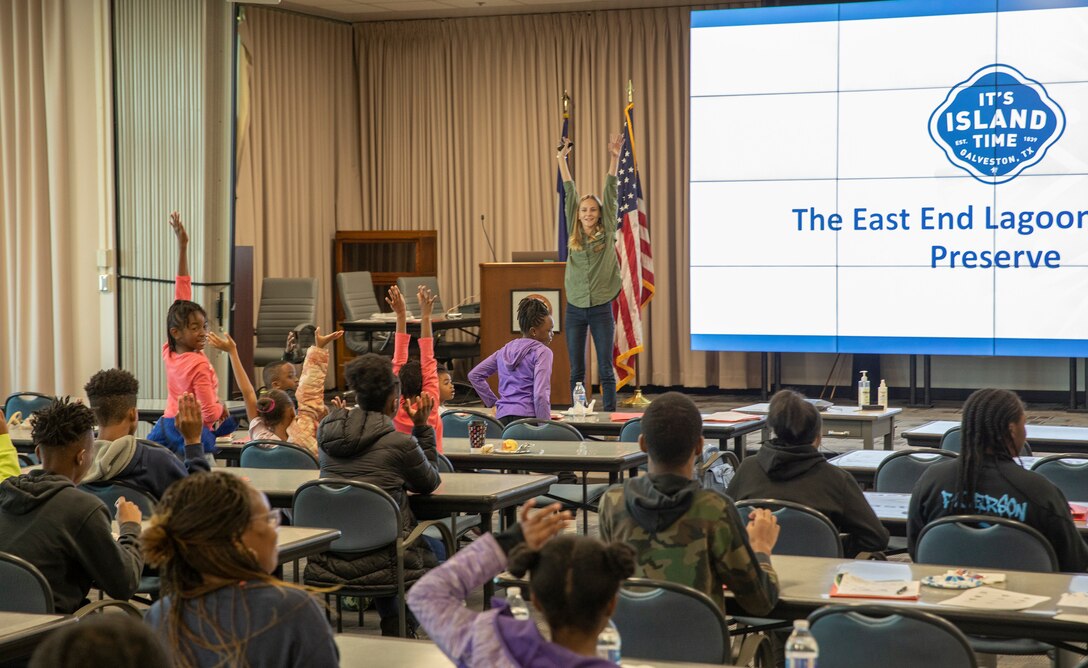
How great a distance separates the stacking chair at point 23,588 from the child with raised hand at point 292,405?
2.75 m

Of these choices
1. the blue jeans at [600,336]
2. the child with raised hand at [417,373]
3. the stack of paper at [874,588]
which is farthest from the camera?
the blue jeans at [600,336]

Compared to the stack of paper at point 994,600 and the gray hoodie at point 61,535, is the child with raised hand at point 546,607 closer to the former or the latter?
the stack of paper at point 994,600

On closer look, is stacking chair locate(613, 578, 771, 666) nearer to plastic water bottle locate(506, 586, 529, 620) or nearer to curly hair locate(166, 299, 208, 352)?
plastic water bottle locate(506, 586, 529, 620)

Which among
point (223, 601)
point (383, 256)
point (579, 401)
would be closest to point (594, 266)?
point (579, 401)

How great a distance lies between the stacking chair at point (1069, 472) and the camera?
16.9ft

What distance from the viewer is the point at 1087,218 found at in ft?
35.4

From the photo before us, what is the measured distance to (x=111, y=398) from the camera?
4.43 meters

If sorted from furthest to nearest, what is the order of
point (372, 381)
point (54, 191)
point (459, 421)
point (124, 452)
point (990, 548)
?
point (54, 191), point (459, 421), point (372, 381), point (124, 452), point (990, 548)

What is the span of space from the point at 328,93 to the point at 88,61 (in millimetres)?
4339

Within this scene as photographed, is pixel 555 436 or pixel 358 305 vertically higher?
pixel 358 305

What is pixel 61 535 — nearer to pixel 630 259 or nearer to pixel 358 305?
pixel 630 259

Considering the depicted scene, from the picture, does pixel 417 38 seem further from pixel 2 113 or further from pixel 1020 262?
pixel 1020 262

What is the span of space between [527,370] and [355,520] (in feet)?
9.33

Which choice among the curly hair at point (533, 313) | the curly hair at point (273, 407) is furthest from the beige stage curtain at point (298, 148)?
the curly hair at point (273, 407)
